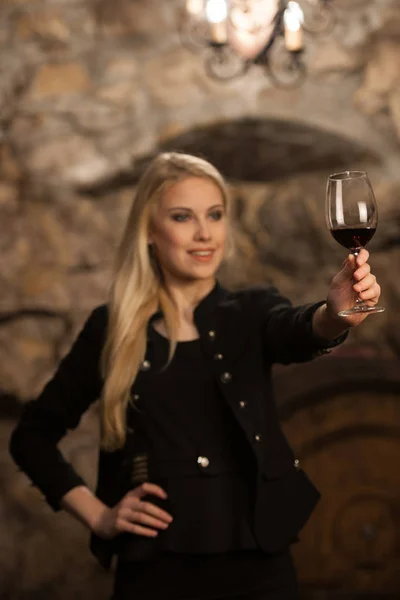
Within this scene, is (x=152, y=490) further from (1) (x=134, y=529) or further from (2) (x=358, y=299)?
(2) (x=358, y=299)

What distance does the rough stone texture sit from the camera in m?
2.77

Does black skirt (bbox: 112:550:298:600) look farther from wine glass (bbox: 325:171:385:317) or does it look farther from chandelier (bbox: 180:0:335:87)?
chandelier (bbox: 180:0:335:87)

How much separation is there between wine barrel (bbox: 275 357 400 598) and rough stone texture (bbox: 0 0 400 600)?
4.6 inches

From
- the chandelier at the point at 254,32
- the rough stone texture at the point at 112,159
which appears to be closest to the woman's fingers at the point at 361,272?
the chandelier at the point at 254,32

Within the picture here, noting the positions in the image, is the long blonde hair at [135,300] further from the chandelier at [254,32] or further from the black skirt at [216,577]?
the chandelier at [254,32]

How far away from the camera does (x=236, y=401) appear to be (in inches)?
69.7

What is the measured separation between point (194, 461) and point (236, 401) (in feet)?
0.43

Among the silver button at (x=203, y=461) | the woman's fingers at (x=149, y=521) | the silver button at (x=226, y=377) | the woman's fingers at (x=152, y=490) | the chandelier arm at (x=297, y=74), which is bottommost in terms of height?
the woman's fingers at (x=149, y=521)

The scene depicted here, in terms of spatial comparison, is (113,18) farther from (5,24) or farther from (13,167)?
(13,167)

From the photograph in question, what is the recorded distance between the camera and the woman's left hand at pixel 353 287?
1396mm

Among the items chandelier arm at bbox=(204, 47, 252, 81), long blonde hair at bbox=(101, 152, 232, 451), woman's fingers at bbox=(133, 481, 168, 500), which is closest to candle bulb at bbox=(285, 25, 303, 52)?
chandelier arm at bbox=(204, 47, 252, 81)

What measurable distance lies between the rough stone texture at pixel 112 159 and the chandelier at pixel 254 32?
6 centimetres

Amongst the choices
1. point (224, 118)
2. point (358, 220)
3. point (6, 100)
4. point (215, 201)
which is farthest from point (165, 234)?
point (6, 100)

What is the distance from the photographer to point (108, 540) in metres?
1.88
